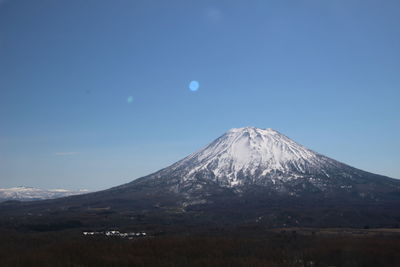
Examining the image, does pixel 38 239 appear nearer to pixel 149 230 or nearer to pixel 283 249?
pixel 149 230

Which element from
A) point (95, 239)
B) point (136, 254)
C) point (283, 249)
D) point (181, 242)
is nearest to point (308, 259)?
point (283, 249)

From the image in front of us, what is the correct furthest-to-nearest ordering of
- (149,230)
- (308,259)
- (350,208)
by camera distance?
(350,208) < (149,230) < (308,259)

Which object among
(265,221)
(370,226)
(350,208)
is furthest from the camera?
(350,208)

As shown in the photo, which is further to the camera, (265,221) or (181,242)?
(265,221)

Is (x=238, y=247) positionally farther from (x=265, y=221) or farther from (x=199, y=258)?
(x=265, y=221)

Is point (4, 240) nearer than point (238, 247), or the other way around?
point (238, 247)

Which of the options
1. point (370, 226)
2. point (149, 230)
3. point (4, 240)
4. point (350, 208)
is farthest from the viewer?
point (350, 208)

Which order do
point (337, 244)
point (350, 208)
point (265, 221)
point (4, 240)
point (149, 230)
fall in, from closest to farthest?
point (337, 244), point (4, 240), point (149, 230), point (265, 221), point (350, 208)

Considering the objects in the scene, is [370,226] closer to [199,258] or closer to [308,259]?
[308,259]

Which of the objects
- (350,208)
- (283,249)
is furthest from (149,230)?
(350,208)
